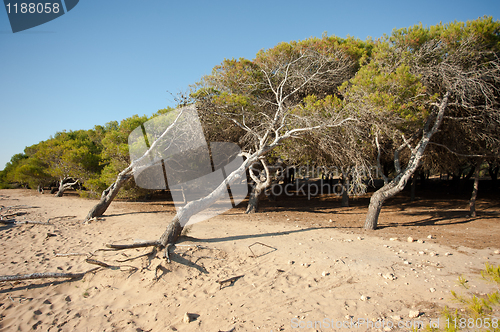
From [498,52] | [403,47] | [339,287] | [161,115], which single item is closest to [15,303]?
[339,287]

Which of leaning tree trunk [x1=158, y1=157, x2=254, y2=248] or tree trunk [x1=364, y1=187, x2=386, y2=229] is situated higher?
leaning tree trunk [x1=158, y1=157, x2=254, y2=248]

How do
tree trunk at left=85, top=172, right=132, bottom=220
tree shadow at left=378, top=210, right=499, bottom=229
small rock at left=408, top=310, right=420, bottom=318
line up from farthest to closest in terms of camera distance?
tree shadow at left=378, top=210, right=499, bottom=229 < tree trunk at left=85, top=172, right=132, bottom=220 < small rock at left=408, top=310, right=420, bottom=318

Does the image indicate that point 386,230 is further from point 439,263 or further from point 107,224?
point 107,224

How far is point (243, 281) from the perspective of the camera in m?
4.52

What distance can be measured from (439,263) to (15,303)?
304 inches

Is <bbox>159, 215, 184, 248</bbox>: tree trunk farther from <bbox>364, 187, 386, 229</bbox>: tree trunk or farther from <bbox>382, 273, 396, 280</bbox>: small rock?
<bbox>364, 187, 386, 229</bbox>: tree trunk

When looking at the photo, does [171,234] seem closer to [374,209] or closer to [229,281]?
[229,281]

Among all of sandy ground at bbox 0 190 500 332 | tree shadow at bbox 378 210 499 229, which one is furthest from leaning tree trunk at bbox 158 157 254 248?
tree shadow at bbox 378 210 499 229

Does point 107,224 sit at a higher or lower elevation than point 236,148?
lower

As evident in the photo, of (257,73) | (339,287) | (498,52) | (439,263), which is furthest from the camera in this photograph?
(257,73)

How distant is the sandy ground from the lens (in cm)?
349

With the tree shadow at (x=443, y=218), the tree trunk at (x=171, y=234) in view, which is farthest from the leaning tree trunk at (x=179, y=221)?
the tree shadow at (x=443, y=218)

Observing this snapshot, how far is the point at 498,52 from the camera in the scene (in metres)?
7.45

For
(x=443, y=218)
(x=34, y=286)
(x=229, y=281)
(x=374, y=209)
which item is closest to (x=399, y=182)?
(x=374, y=209)
